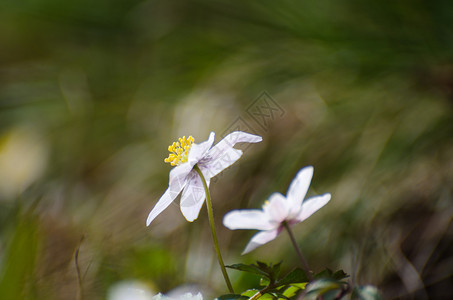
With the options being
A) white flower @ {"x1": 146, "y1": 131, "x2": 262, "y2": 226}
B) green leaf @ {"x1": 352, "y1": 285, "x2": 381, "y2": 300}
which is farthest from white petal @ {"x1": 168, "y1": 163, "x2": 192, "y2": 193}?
green leaf @ {"x1": 352, "y1": 285, "x2": 381, "y2": 300}

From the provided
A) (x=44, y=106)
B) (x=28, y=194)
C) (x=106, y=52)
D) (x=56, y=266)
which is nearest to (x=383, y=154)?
(x=56, y=266)

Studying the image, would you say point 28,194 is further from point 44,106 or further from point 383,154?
point 383,154

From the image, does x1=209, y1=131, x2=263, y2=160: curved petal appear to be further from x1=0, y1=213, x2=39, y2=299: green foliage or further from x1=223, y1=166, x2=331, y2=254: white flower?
x1=0, y1=213, x2=39, y2=299: green foliage

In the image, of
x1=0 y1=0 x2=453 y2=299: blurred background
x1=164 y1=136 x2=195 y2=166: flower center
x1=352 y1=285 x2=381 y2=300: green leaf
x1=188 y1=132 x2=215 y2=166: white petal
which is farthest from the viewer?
x1=0 y1=0 x2=453 y2=299: blurred background

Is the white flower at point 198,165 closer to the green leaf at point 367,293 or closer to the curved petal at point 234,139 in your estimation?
the curved petal at point 234,139

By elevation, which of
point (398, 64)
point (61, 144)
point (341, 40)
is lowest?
point (398, 64)

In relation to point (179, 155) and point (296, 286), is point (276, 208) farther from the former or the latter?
point (179, 155)
